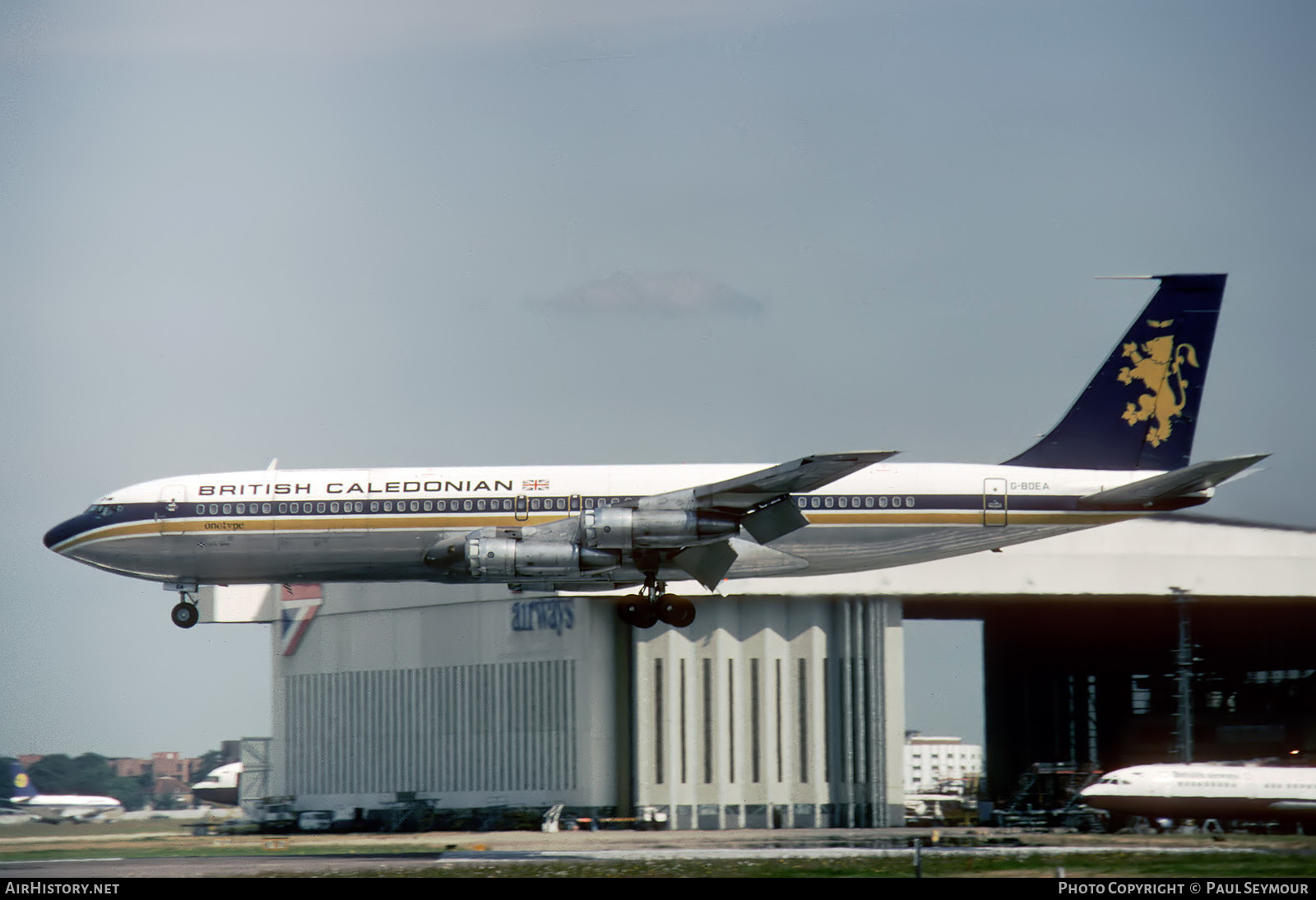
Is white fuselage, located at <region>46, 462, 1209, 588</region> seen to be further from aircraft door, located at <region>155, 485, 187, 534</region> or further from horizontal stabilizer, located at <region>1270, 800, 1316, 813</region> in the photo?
horizontal stabilizer, located at <region>1270, 800, 1316, 813</region>

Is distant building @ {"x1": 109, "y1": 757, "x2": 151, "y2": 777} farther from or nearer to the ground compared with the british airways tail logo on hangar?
nearer to the ground

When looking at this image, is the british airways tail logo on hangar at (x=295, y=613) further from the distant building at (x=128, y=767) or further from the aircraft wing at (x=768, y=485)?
the aircraft wing at (x=768, y=485)

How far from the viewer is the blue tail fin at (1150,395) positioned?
4953 centimetres

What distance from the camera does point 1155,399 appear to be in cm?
5066

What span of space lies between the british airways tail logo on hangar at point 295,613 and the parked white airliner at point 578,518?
37.3 metres

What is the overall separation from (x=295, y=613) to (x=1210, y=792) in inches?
2028

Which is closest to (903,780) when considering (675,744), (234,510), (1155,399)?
(675,744)

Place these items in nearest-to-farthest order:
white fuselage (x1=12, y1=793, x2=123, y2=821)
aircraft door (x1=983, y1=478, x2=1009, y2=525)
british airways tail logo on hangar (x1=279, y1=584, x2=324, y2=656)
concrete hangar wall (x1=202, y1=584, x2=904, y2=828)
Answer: aircraft door (x1=983, y1=478, x2=1009, y2=525) < white fuselage (x1=12, y1=793, x2=123, y2=821) < concrete hangar wall (x1=202, y1=584, x2=904, y2=828) < british airways tail logo on hangar (x1=279, y1=584, x2=324, y2=656)

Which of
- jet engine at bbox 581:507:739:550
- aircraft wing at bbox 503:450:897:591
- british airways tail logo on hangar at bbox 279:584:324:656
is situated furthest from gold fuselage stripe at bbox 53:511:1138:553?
british airways tail logo on hangar at bbox 279:584:324:656

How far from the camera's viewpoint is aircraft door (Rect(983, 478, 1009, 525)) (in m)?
45.9

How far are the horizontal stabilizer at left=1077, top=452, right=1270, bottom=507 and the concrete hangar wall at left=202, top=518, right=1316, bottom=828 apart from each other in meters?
24.4

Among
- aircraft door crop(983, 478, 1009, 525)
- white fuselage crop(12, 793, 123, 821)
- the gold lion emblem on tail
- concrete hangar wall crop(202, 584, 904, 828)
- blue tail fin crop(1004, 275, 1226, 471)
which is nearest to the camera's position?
aircraft door crop(983, 478, 1009, 525)
